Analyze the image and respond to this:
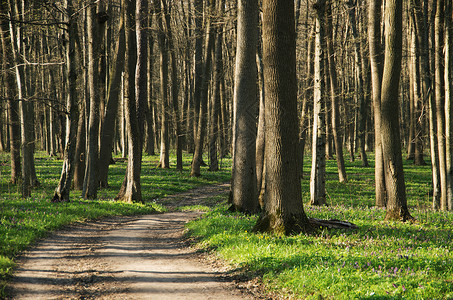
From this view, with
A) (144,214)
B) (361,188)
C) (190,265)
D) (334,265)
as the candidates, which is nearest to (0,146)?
(144,214)

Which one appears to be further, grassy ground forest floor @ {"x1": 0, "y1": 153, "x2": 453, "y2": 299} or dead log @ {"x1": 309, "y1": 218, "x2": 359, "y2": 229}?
dead log @ {"x1": 309, "y1": 218, "x2": 359, "y2": 229}

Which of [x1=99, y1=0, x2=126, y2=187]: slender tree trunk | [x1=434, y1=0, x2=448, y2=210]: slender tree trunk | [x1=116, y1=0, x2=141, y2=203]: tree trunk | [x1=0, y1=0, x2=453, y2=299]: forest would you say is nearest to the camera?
[x1=0, y1=0, x2=453, y2=299]: forest

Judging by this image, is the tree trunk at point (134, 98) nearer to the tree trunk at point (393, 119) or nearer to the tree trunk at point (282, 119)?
the tree trunk at point (282, 119)

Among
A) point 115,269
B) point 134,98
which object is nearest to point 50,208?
point 115,269

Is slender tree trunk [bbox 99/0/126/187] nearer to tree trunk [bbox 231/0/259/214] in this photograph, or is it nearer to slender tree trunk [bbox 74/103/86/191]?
slender tree trunk [bbox 74/103/86/191]

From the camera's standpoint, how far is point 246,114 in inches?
512

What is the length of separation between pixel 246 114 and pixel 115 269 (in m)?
7.13

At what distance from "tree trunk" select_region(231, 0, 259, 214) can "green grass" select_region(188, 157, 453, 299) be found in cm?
98

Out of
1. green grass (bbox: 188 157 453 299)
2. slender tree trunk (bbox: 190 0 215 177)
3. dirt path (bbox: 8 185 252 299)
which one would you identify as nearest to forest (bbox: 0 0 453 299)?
green grass (bbox: 188 157 453 299)

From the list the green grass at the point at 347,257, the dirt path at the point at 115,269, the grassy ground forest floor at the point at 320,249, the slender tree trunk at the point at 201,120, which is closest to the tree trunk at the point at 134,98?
the grassy ground forest floor at the point at 320,249

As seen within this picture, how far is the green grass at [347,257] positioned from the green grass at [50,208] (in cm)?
401

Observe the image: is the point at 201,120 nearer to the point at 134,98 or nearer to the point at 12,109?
the point at 134,98

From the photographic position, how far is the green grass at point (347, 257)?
18.4 ft

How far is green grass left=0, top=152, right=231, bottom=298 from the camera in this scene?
8508mm
